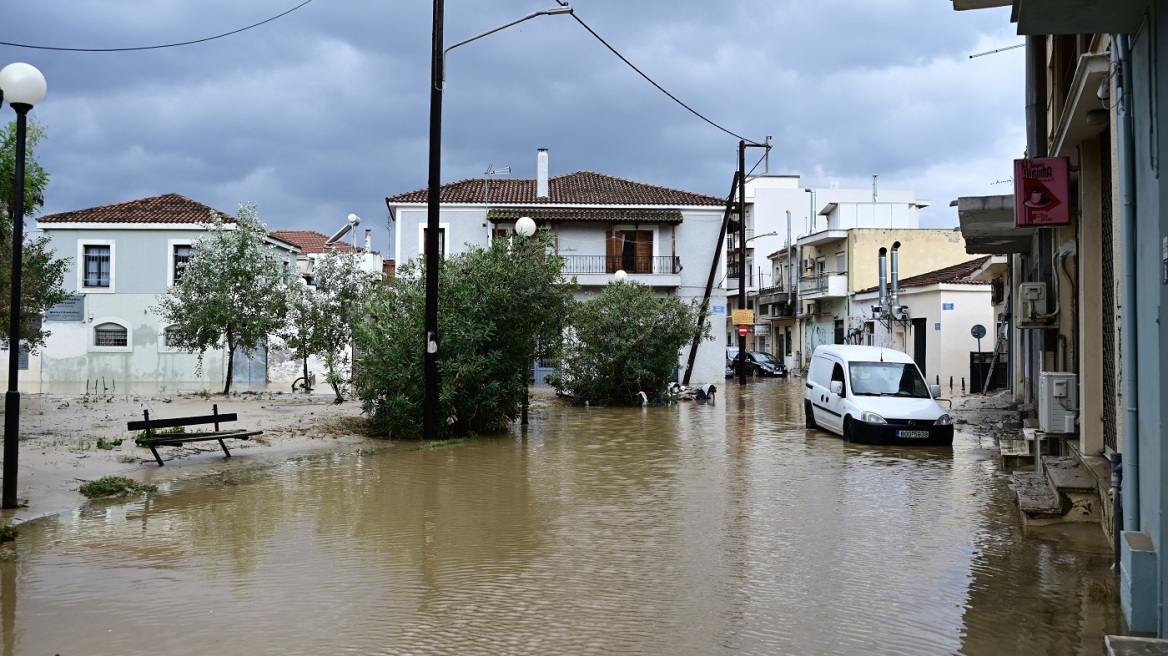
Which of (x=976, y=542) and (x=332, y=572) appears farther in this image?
(x=976, y=542)

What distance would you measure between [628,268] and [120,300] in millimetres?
22195

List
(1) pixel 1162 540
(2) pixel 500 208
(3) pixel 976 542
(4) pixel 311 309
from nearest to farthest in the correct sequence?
(1) pixel 1162 540 < (3) pixel 976 542 < (4) pixel 311 309 < (2) pixel 500 208

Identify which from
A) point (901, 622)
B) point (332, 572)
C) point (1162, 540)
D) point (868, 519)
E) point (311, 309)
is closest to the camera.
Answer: point (1162, 540)

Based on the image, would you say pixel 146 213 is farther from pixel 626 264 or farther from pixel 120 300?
pixel 626 264

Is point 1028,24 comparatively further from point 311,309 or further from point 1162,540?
point 311,309

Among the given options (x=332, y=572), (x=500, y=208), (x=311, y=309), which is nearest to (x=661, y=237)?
(x=500, y=208)

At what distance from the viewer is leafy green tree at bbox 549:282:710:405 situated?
27047 mm

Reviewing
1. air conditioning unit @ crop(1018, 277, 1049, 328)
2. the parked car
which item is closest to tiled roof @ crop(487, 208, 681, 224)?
the parked car

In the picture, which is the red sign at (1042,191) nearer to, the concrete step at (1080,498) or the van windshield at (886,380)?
the concrete step at (1080,498)

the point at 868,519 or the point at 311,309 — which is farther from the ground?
the point at 311,309

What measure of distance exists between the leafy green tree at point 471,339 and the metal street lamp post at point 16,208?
793 cm

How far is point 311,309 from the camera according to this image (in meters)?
30.5

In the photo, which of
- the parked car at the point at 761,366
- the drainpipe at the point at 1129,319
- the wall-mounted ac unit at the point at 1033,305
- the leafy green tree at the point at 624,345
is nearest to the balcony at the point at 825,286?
the parked car at the point at 761,366

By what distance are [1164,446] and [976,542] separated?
358 centimetres
